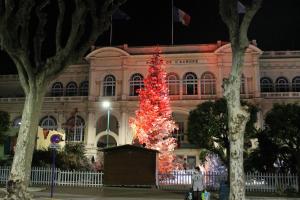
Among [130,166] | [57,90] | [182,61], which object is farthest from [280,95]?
[130,166]

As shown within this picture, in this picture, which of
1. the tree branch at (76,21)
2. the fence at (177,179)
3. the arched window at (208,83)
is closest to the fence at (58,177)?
the fence at (177,179)

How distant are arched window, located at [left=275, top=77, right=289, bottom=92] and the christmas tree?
17.6 metres

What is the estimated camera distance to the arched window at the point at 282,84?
161 ft

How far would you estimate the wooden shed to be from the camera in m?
23.0

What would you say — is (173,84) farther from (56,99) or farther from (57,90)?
(57,90)

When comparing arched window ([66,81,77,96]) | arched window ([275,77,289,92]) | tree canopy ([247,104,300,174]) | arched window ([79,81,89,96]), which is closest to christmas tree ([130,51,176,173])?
tree canopy ([247,104,300,174])

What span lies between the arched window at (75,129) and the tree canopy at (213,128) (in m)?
25.6

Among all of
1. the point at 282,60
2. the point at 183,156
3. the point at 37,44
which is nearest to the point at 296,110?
the point at 37,44

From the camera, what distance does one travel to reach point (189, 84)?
48219 millimetres

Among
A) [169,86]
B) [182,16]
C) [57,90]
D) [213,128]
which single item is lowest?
[213,128]

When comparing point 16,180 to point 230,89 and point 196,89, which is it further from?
point 196,89

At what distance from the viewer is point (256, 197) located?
18.6 m

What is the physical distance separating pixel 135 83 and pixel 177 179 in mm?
24702

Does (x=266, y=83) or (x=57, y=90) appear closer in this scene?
(x=266, y=83)
